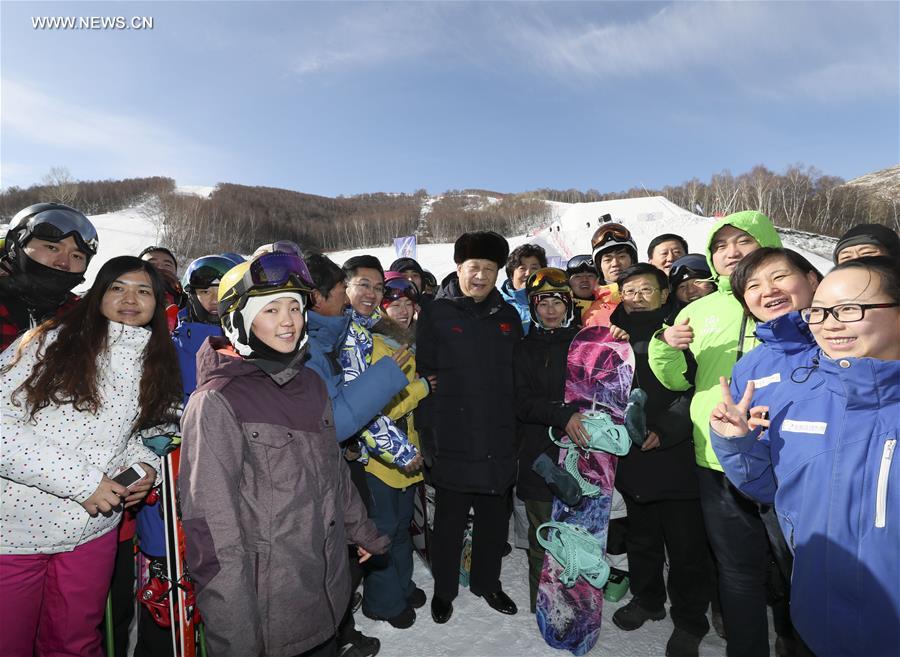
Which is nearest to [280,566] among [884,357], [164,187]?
[884,357]

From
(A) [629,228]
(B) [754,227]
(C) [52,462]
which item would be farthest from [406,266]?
(A) [629,228]

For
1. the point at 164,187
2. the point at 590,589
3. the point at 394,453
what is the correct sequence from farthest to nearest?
the point at 164,187 < the point at 590,589 < the point at 394,453

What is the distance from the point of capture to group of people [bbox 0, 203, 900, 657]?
1.62 meters

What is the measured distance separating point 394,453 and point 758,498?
1.85 m

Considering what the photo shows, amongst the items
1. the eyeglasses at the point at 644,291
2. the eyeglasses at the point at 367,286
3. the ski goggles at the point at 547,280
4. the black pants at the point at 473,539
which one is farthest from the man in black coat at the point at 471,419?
the eyeglasses at the point at 644,291

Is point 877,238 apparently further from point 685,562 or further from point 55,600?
point 55,600

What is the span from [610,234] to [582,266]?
44 centimetres

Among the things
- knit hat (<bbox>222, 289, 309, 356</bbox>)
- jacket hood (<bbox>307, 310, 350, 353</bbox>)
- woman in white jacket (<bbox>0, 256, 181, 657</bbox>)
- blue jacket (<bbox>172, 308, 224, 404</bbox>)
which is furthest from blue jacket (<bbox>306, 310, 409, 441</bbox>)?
woman in white jacket (<bbox>0, 256, 181, 657</bbox>)

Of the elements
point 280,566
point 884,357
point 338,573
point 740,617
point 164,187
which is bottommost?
point 740,617

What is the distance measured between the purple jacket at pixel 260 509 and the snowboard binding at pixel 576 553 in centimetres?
155

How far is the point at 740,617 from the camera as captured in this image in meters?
2.50

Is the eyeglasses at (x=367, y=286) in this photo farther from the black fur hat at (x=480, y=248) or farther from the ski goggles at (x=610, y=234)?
the ski goggles at (x=610, y=234)

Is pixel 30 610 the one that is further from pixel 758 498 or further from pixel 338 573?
pixel 758 498

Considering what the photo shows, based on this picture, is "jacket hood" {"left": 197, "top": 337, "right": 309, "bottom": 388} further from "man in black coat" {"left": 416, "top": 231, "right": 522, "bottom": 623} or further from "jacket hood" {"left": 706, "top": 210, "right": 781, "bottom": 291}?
"jacket hood" {"left": 706, "top": 210, "right": 781, "bottom": 291}
